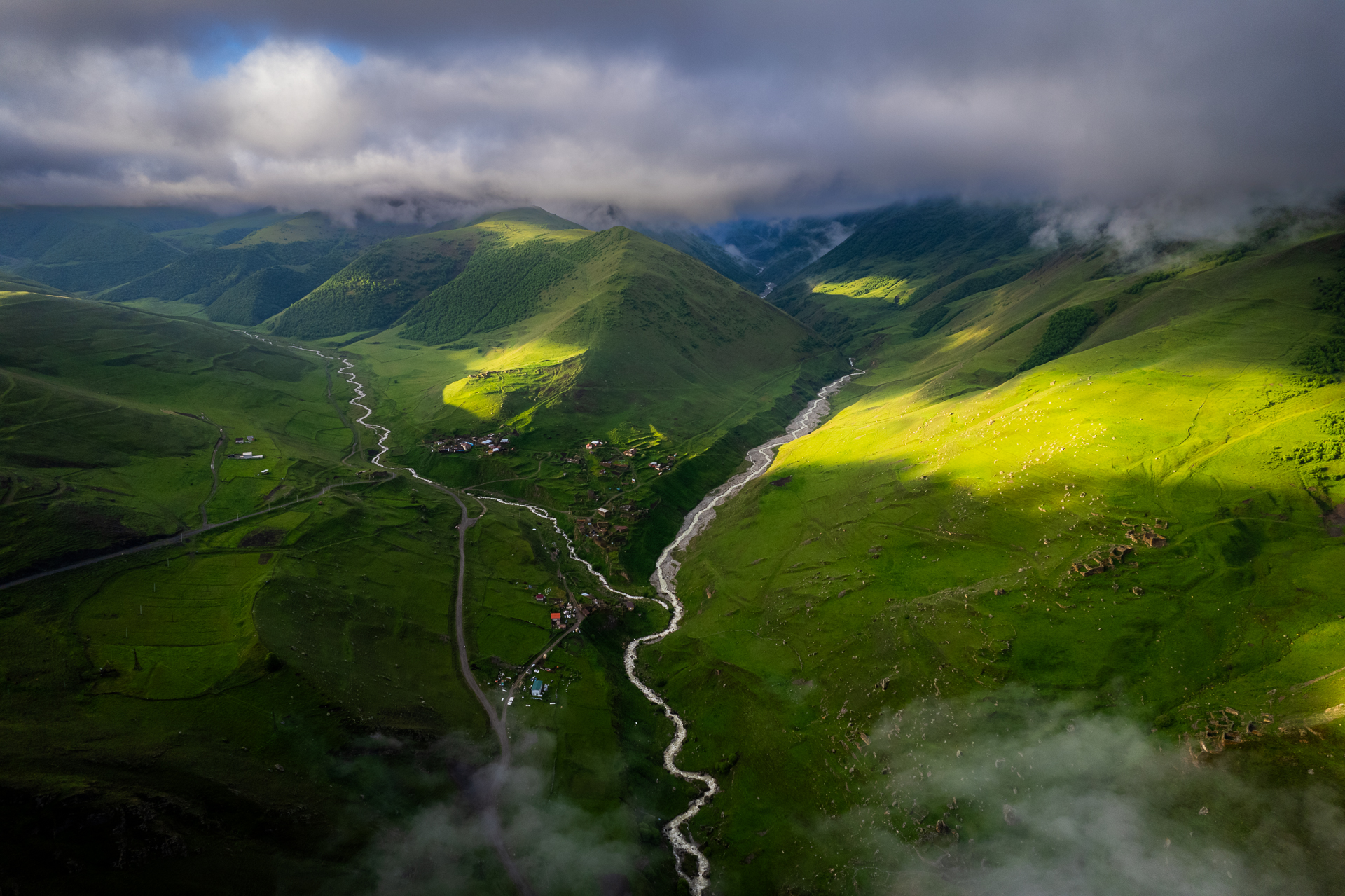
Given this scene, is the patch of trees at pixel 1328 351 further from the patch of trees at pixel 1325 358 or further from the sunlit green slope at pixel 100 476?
the sunlit green slope at pixel 100 476

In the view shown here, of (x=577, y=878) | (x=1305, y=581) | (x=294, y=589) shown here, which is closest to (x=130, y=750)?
(x=294, y=589)

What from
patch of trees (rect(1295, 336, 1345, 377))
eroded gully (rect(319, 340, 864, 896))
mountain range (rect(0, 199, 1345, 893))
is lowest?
eroded gully (rect(319, 340, 864, 896))

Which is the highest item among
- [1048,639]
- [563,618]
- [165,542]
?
[1048,639]

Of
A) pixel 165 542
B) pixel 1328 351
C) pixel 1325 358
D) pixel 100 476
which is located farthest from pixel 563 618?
pixel 1328 351

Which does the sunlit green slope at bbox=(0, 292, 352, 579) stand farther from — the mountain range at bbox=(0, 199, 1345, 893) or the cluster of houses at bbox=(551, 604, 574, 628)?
the cluster of houses at bbox=(551, 604, 574, 628)

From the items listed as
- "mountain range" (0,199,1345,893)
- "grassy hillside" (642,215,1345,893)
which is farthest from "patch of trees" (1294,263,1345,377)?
"mountain range" (0,199,1345,893)

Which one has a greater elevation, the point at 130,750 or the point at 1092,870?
the point at 130,750

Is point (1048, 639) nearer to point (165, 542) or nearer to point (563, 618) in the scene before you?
point (563, 618)

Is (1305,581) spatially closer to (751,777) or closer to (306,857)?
(751,777)

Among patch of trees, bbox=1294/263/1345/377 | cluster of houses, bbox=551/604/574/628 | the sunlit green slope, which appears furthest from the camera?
patch of trees, bbox=1294/263/1345/377
